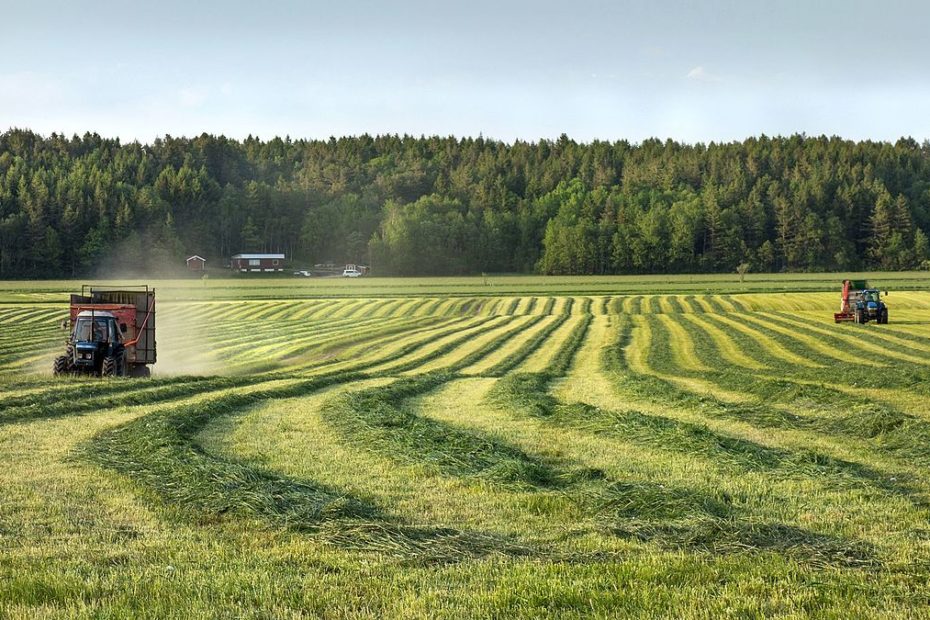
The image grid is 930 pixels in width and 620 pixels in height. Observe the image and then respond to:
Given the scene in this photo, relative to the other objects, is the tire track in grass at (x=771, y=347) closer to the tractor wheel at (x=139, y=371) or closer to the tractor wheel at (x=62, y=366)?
the tractor wheel at (x=139, y=371)

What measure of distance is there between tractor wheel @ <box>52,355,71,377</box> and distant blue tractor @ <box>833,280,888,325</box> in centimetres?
3914

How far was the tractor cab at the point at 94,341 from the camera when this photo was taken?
28.7 metres

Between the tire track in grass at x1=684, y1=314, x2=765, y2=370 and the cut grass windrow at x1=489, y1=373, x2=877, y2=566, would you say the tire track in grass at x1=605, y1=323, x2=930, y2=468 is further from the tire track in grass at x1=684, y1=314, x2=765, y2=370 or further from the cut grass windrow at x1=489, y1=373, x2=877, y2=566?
the tire track in grass at x1=684, y1=314, x2=765, y2=370

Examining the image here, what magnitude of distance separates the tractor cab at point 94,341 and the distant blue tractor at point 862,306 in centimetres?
3786

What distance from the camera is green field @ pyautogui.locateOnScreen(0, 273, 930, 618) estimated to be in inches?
294

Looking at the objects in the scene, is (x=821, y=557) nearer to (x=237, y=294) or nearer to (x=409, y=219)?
(x=237, y=294)

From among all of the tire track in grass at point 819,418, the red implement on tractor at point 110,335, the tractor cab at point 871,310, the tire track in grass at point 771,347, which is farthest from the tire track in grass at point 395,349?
the tractor cab at point 871,310

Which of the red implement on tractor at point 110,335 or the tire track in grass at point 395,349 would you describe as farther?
the tire track in grass at point 395,349

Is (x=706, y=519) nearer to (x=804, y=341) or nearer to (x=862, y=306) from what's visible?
(x=804, y=341)

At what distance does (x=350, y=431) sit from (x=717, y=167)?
18097 cm

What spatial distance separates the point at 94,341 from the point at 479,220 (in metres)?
138

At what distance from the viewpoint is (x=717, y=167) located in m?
187

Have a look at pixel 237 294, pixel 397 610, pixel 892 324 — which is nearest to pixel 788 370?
pixel 892 324

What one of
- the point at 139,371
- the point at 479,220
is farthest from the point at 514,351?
the point at 479,220
